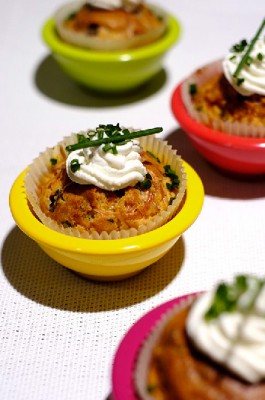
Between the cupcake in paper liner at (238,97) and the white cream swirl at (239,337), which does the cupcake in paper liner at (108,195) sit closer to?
the cupcake in paper liner at (238,97)

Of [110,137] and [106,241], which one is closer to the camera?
[106,241]

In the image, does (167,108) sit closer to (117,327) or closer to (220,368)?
(117,327)

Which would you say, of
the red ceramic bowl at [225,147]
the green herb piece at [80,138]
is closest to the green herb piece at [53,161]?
the green herb piece at [80,138]

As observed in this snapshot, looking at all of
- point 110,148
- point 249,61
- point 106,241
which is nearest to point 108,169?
point 110,148

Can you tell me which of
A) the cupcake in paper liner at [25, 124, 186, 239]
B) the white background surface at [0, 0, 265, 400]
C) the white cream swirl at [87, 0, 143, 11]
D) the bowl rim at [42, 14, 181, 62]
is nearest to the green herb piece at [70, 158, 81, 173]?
the cupcake in paper liner at [25, 124, 186, 239]

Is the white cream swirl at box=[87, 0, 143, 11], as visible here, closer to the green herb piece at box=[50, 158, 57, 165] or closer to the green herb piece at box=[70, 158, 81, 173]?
the green herb piece at box=[50, 158, 57, 165]

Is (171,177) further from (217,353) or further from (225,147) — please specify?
(217,353)
